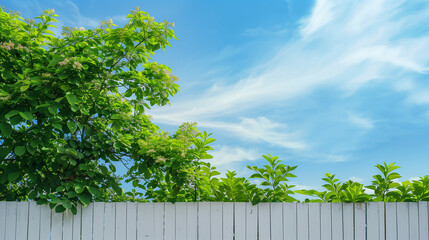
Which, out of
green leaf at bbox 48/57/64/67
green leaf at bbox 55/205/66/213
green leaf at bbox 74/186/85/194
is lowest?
green leaf at bbox 55/205/66/213

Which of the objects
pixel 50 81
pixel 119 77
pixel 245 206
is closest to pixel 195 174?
pixel 245 206

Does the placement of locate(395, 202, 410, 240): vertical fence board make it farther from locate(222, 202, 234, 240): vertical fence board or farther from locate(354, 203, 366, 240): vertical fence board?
locate(222, 202, 234, 240): vertical fence board

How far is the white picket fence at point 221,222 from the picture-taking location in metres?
4.15

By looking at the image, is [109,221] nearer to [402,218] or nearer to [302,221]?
[302,221]

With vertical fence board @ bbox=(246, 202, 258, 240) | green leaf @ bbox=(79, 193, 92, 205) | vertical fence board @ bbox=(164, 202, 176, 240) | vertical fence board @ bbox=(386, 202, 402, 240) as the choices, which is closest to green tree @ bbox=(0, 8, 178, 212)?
green leaf @ bbox=(79, 193, 92, 205)

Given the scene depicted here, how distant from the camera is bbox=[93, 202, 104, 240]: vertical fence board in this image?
4.19 meters

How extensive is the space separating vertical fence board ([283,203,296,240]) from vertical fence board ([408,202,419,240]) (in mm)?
1311

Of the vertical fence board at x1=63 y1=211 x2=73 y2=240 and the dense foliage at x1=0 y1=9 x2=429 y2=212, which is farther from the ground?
the dense foliage at x1=0 y1=9 x2=429 y2=212

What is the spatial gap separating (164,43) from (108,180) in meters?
1.75

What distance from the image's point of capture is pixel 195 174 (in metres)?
4.13

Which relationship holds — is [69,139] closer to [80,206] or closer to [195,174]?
[80,206]

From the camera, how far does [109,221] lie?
4.18 meters

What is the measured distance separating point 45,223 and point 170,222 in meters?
1.39

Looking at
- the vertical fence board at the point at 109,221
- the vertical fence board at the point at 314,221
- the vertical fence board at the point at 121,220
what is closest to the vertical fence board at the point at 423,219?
the vertical fence board at the point at 314,221
